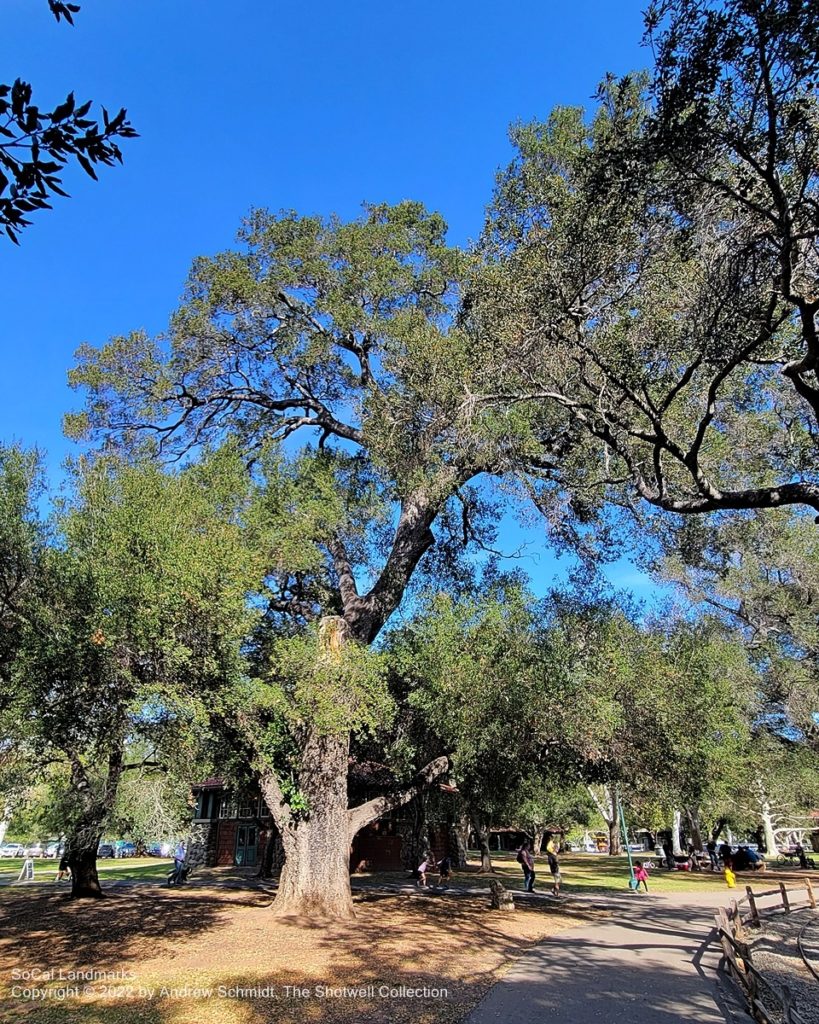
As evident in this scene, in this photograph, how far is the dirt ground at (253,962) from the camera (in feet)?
22.6

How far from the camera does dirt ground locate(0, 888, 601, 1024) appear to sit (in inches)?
271

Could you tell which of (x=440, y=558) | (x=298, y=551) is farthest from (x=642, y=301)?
(x=440, y=558)

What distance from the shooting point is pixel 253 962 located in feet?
29.3

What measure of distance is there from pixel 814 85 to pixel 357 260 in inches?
443

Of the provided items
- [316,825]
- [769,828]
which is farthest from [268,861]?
[769,828]

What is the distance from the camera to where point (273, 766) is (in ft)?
43.2

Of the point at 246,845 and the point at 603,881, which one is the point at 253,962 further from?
the point at 246,845

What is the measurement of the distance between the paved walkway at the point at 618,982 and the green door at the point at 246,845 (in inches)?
919

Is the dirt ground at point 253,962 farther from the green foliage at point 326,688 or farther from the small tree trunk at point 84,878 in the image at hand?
the green foliage at point 326,688

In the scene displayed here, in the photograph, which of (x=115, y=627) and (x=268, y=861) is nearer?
(x=115, y=627)

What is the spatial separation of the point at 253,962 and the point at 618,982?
501 cm

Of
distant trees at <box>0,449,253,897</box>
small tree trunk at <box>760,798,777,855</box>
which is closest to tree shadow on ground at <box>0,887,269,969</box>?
distant trees at <box>0,449,253,897</box>

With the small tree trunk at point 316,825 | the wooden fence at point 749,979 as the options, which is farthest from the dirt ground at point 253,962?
the wooden fence at point 749,979

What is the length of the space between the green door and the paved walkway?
23.3 meters
